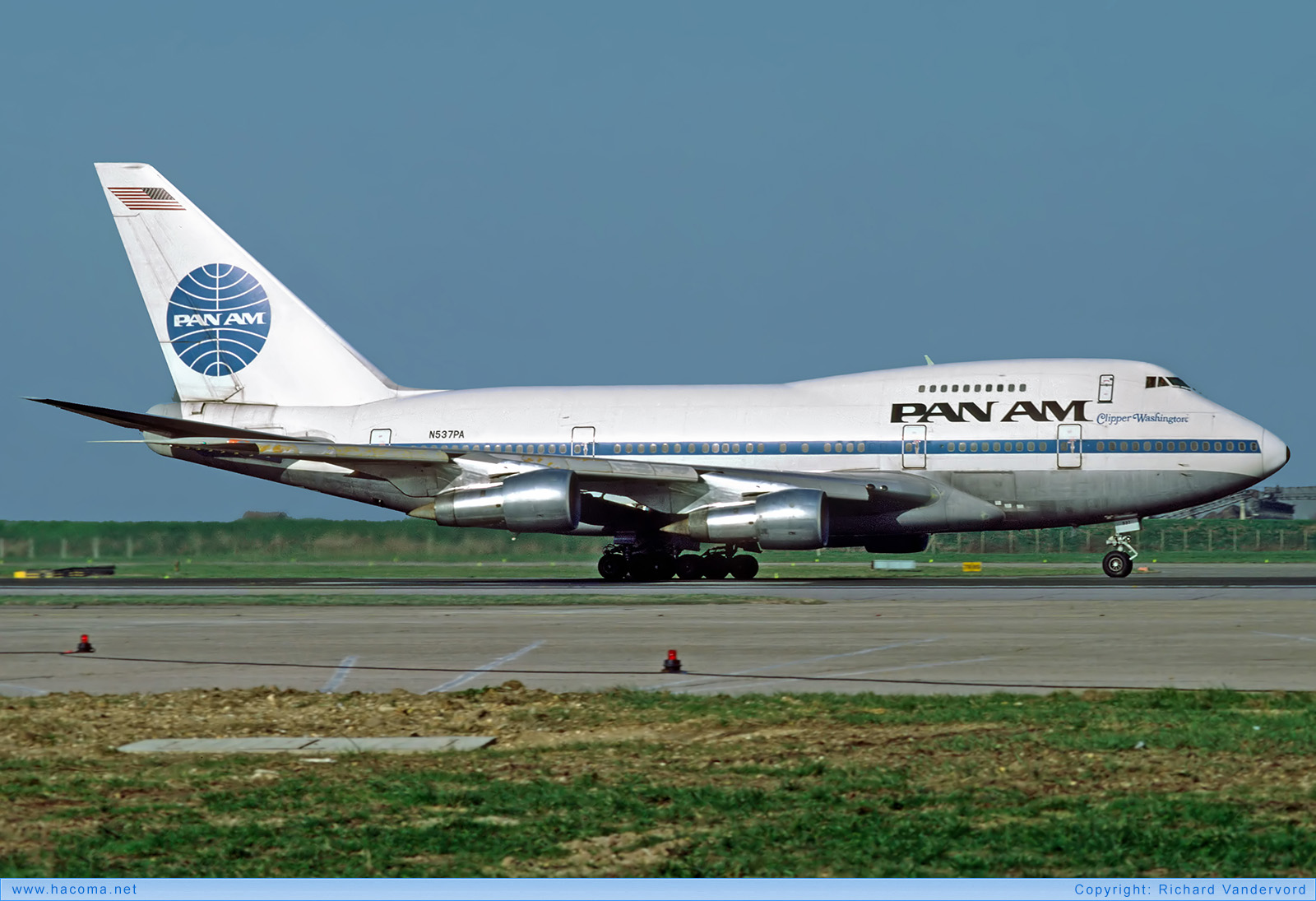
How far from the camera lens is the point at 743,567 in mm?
35438

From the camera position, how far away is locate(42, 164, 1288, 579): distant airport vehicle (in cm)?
3162

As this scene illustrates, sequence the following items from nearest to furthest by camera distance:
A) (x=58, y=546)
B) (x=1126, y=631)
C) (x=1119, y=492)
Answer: (x=1126, y=631), (x=1119, y=492), (x=58, y=546)

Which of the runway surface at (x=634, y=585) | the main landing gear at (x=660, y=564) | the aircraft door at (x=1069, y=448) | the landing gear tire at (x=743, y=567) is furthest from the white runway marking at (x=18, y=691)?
the aircraft door at (x=1069, y=448)

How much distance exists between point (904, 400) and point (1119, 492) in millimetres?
5158

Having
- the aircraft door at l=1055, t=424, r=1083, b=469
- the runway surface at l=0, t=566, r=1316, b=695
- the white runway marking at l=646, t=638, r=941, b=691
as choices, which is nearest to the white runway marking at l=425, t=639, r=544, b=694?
the runway surface at l=0, t=566, r=1316, b=695

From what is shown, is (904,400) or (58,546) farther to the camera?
(58,546)

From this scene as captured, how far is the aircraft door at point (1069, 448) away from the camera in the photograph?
3177cm

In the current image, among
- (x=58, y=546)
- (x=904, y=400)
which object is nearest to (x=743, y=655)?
(x=904, y=400)

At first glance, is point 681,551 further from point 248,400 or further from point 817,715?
point 817,715

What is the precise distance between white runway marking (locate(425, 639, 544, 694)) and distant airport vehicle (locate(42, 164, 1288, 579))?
1463cm

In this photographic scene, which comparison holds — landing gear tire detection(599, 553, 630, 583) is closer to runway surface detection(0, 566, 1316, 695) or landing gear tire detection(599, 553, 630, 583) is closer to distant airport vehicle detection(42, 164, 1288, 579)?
distant airport vehicle detection(42, 164, 1288, 579)

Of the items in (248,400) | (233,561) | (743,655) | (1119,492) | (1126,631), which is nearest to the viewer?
(743,655)

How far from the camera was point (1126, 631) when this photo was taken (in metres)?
17.3

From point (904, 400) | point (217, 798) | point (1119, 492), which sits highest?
point (904, 400)
